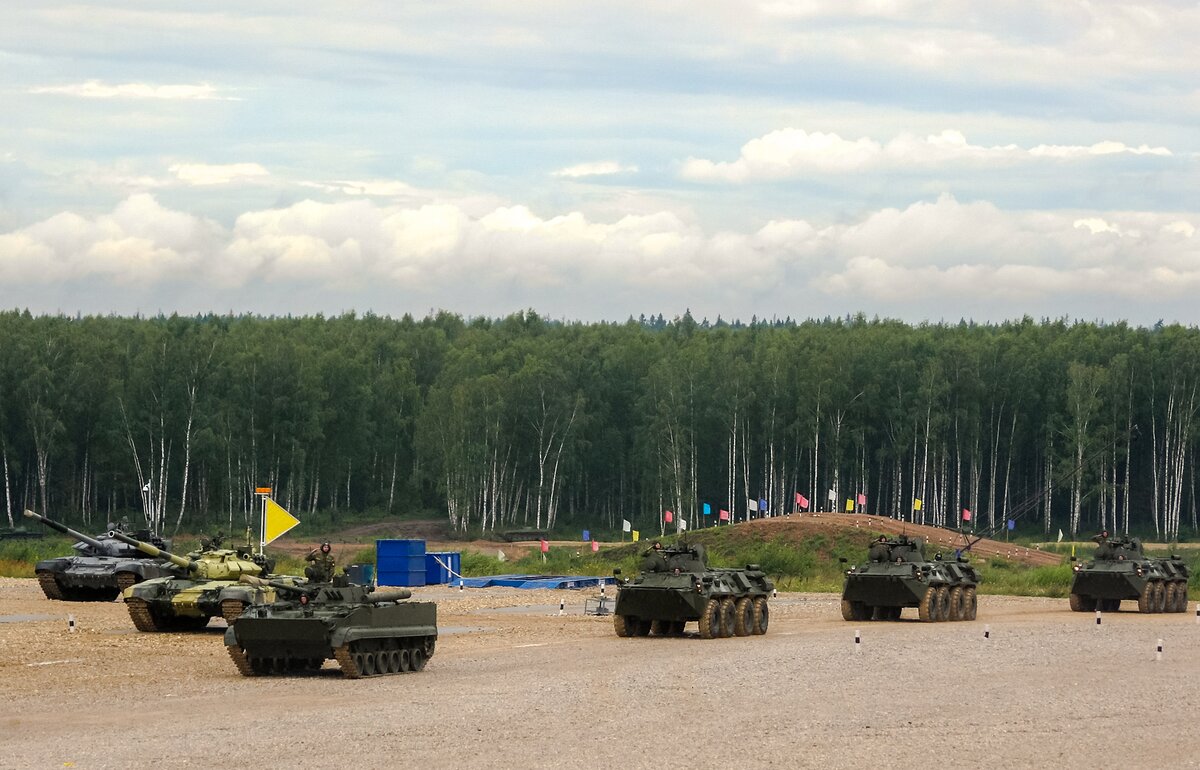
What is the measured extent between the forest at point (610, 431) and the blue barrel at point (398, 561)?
34.2 metres

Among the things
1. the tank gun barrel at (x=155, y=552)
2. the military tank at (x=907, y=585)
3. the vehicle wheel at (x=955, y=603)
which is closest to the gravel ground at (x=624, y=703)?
the tank gun barrel at (x=155, y=552)

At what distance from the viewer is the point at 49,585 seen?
4453 centimetres

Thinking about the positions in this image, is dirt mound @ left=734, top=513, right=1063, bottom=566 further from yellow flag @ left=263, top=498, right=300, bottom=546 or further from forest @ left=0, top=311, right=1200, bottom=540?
yellow flag @ left=263, top=498, right=300, bottom=546

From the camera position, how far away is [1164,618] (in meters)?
44.6

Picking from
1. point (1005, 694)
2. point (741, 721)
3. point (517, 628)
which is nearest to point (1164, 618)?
point (517, 628)

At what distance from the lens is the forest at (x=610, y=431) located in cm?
9044

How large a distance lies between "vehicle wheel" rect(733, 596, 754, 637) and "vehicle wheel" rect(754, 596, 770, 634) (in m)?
0.26

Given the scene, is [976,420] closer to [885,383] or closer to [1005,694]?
[885,383]

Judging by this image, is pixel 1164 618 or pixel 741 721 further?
pixel 1164 618

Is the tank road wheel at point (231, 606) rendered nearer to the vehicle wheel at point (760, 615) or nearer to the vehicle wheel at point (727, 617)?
the vehicle wheel at point (727, 617)

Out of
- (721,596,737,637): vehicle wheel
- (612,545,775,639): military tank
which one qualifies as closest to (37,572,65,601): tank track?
(612,545,775,639): military tank

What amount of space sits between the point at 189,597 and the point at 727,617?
1103cm

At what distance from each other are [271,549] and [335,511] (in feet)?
59.1

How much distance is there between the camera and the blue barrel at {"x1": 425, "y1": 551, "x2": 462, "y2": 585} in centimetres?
5622
